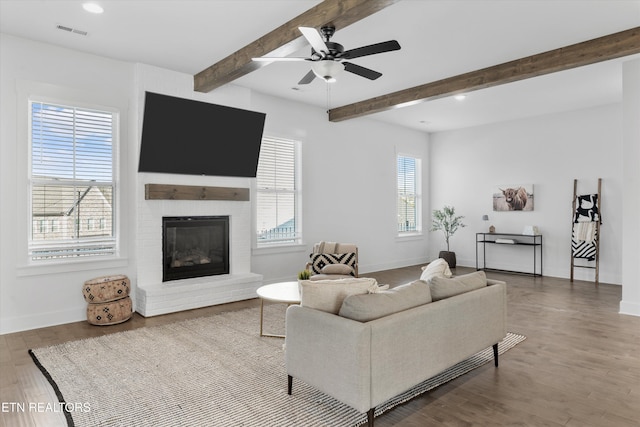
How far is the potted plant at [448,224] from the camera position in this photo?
334 inches

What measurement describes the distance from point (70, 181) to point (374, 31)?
375 centimetres

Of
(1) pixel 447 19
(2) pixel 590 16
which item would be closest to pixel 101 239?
(1) pixel 447 19

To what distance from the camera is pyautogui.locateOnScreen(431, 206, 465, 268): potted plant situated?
8.49 meters

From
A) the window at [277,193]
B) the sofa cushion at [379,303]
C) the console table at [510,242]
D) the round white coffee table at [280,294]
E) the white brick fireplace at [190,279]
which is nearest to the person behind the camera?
the sofa cushion at [379,303]

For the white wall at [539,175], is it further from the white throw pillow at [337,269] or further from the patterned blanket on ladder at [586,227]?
the white throw pillow at [337,269]

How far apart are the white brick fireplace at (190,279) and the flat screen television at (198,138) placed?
A: 174mm

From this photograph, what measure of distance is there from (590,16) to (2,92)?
19.2 feet

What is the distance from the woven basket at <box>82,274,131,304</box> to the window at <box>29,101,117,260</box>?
0.44m

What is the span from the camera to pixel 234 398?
103 inches

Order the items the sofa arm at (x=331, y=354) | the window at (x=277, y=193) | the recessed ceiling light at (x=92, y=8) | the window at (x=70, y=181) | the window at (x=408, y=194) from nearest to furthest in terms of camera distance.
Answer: the sofa arm at (x=331, y=354)
the recessed ceiling light at (x=92, y=8)
the window at (x=70, y=181)
the window at (x=277, y=193)
the window at (x=408, y=194)

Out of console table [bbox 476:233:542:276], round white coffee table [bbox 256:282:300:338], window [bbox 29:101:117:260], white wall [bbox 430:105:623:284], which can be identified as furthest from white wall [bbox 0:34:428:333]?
console table [bbox 476:233:542:276]

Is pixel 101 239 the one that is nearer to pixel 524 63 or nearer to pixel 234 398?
pixel 234 398

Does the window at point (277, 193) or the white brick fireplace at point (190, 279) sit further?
the window at point (277, 193)

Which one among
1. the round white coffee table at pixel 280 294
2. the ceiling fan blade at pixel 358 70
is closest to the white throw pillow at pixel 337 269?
the round white coffee table at pixel 280 294
